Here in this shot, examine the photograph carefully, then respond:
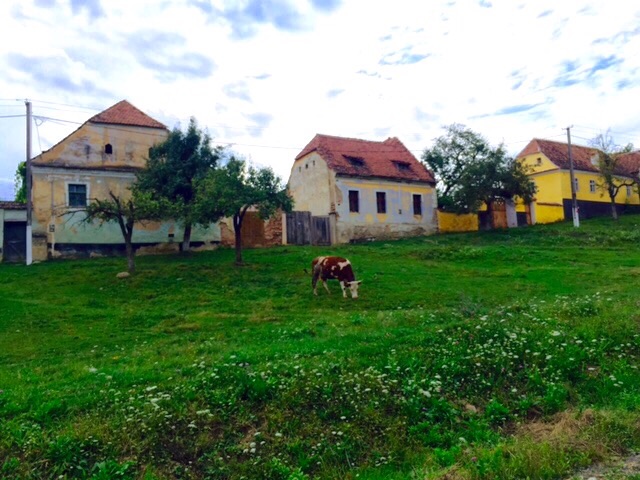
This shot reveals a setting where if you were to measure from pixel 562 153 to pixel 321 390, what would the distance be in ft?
163

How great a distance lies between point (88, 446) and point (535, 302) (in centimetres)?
1249

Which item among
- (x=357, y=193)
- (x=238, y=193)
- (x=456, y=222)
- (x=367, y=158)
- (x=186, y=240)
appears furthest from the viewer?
(x=456, y=222)

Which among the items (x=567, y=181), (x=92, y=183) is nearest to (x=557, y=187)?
(x=567, y=181)

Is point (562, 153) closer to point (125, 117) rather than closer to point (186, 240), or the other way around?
point (186, 240)

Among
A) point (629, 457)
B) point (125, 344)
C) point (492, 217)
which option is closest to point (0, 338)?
point (125, 344)

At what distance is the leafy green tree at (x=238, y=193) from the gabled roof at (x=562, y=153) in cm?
3376

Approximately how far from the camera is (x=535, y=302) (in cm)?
1528

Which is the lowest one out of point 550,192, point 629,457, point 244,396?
point 629,457

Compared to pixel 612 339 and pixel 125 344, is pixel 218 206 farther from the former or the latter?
pixel 612 339

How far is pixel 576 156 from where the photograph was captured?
5116 cm

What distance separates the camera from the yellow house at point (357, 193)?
3597cm

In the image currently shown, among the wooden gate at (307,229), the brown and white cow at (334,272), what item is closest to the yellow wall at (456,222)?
the wooden gate at (307,229)

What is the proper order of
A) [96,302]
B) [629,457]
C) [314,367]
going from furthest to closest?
[96,302]
[314,367]
[629,457]

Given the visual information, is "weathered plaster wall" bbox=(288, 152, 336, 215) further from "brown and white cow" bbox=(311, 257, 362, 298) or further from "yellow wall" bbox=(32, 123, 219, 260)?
"brown and white cow" bbox=(311, 257, 362, 298)
